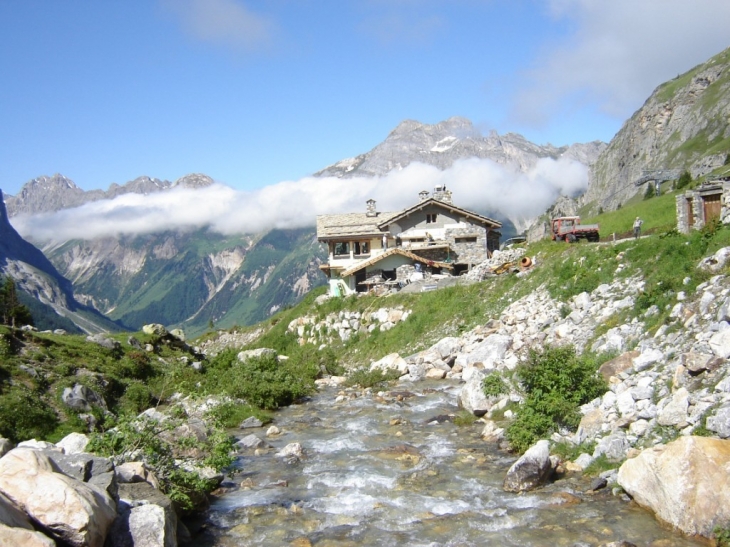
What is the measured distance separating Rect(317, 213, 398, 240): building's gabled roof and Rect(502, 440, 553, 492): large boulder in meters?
47.1

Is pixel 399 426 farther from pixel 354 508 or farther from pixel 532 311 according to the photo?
pixel 532 311

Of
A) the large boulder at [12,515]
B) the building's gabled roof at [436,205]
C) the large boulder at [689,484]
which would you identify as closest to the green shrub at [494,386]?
the large boulder at [689,484]

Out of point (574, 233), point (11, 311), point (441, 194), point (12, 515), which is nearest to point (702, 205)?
point (574, 233)

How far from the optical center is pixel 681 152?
194625 millimetres

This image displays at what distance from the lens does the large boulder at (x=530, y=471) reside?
15.9 meters

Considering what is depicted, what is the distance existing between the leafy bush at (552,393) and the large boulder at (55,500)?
12.5 metres

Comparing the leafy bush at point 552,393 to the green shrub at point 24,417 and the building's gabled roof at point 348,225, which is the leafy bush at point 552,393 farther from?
the building's gabled roof at point 348,225

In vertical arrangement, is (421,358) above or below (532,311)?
below

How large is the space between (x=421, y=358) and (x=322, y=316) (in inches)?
719

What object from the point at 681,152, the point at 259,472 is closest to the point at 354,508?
the point at 259,472

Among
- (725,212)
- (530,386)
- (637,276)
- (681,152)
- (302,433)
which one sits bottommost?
(302,433)

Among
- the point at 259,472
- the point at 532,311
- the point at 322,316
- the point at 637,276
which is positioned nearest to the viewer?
the point at 259,472

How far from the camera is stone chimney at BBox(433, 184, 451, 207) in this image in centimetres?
6753

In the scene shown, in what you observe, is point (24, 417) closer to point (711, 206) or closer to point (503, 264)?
point (711, 206)
